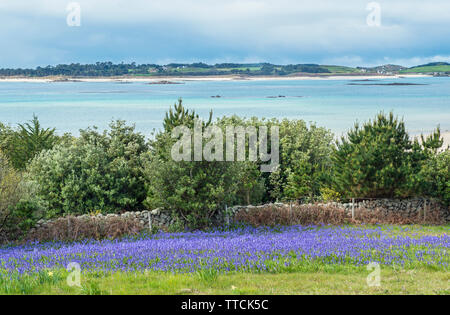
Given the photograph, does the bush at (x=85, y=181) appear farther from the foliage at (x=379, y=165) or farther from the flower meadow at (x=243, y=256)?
the foliage at (x=379, y=165)

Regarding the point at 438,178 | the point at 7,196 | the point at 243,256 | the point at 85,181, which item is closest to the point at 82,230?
the point at 7,196

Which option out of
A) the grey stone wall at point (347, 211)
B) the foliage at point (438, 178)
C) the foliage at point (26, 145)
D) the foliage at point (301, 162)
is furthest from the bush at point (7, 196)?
the foliage at point (438, 178)

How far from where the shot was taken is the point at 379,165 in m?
26.0

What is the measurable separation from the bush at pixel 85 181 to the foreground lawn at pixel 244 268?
955cm

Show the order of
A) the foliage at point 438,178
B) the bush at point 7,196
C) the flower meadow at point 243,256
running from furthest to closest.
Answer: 1. the foliage at point 438,178
2. the bush at point 7,196
3. the flower meadow at point 243,256

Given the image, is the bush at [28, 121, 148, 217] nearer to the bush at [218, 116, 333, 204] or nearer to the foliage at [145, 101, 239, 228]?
the foliage at [145, 101, 239, 228]

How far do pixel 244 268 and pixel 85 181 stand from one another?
Answer: 15067mm

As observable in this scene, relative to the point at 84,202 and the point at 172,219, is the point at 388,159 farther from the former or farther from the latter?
the point at 84,202

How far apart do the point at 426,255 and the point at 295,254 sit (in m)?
3.55

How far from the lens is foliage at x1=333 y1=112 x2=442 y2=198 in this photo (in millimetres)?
25359

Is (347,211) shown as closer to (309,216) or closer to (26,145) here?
(309,216)

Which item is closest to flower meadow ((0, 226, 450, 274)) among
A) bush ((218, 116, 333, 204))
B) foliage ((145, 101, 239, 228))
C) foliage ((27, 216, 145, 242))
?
foliage ((27, 216, 145, 242))

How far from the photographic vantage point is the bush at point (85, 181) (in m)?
23.8

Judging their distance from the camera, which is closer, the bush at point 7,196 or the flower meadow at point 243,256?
the flower meadow at point 243,256
